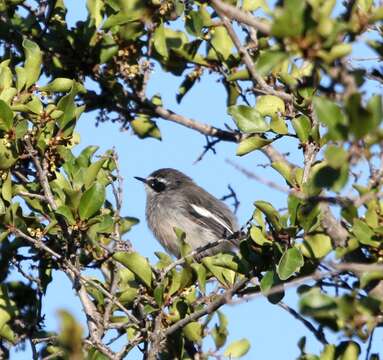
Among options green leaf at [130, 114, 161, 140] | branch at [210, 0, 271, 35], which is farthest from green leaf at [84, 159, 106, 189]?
branch at [210, 0, 271, 35]

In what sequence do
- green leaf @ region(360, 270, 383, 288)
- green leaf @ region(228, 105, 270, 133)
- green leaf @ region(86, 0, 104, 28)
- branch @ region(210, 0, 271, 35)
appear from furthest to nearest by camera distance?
green leaf @ region(86, 0, 104, 28), green leaf @ region(228, 105, 270, 133), green leaf @ region(360, 270, 383, 288), branch @ region(210, 0, 271, 35)

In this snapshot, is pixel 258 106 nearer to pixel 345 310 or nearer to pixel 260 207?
pixel 260 207

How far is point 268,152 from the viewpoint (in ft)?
21.2

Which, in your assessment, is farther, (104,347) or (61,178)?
(61,178)

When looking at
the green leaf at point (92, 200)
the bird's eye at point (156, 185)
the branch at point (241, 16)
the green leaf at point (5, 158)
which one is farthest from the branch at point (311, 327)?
the bird's eye at point (156, 185)

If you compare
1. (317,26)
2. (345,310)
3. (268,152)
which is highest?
(268,152)

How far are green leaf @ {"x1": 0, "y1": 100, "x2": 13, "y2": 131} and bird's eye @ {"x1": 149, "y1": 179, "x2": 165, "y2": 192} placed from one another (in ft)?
19.1

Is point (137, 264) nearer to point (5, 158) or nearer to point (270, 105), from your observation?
point (5, 158)

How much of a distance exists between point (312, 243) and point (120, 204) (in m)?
1.60

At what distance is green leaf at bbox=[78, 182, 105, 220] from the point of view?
5355 millimetres

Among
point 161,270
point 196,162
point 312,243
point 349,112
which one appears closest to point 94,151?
point 161,270

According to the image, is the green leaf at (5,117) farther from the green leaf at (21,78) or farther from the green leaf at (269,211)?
the green leaf at (269,211)

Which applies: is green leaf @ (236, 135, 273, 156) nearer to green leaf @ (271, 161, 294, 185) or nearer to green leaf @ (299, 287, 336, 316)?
green leaf @ (271, 161, 294, 185)

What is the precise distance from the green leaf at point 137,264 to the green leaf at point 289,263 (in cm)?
107
